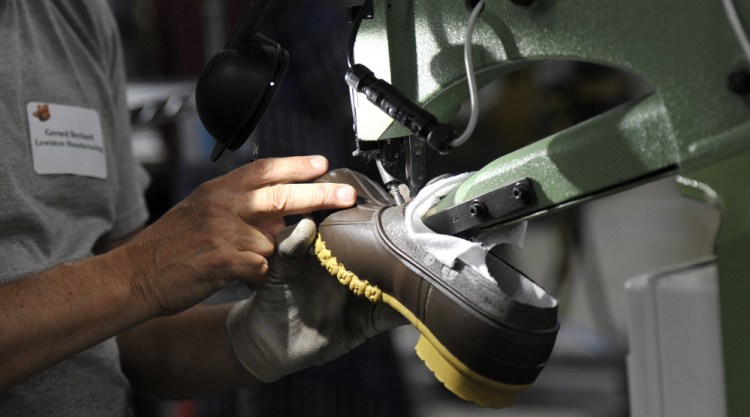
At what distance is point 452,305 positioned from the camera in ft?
2.72

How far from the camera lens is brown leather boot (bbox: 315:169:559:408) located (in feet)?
2.62

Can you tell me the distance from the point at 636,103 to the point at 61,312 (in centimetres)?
64

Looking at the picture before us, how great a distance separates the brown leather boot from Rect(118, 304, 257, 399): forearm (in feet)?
1.10

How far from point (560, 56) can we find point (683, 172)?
15cm

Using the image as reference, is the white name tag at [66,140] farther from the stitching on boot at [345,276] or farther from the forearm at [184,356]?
the stitching on boot at [345,276]

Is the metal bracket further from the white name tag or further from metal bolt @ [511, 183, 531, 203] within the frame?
the white name tag

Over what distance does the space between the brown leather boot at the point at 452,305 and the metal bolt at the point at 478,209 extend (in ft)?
0.17

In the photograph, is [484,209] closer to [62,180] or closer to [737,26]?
[737,26]

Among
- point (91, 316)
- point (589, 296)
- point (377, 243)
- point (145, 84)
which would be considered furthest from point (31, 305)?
point (589, 296)

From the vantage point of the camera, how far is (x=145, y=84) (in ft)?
8.87

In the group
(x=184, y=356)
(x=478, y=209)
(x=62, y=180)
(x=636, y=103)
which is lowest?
(x=184, y=356)

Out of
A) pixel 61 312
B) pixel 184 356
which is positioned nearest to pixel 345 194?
pixel 61 312

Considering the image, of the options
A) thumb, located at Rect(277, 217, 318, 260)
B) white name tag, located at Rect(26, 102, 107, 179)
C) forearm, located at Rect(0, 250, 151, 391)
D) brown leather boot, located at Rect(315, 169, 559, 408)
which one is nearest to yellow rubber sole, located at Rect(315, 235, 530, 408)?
brown leather boot, located at Rect(315, 169, 559, 408)

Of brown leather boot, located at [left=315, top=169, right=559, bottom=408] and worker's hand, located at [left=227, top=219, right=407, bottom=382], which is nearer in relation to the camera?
brown leather boot, located at [left=315, top=169, right=559, bottom=408]
